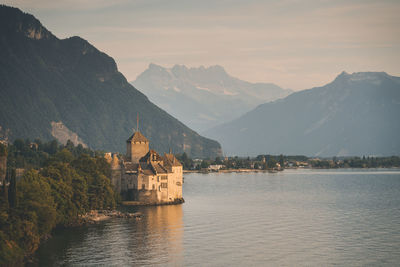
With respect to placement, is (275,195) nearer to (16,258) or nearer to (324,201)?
(324,201)

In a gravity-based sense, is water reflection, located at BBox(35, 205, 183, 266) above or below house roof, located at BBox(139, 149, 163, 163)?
below

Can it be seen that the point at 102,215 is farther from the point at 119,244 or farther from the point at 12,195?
the point at 12,195

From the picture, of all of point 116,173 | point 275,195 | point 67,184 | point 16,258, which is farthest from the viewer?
point 275,195

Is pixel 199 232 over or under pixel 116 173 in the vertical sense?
under

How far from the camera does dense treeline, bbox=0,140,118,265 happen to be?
69.2 m

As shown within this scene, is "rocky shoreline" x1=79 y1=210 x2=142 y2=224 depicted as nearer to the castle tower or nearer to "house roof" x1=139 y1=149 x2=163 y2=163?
"house roof" x1=139 y1=149 x2=163 y2=163

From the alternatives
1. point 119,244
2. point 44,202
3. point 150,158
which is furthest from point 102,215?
point 44,202

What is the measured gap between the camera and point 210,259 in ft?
246

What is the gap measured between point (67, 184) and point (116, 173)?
30.5 m

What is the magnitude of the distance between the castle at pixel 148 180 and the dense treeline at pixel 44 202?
5766 millimetres

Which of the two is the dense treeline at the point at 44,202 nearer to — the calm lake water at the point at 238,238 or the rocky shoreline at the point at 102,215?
the rocky shoreline at the point at 102,215

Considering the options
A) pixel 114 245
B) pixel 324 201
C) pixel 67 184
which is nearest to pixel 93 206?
pixel 67 184

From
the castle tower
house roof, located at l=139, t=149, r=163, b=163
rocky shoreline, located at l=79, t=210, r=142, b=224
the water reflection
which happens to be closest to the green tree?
the water reflection

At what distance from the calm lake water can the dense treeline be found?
2834mm
